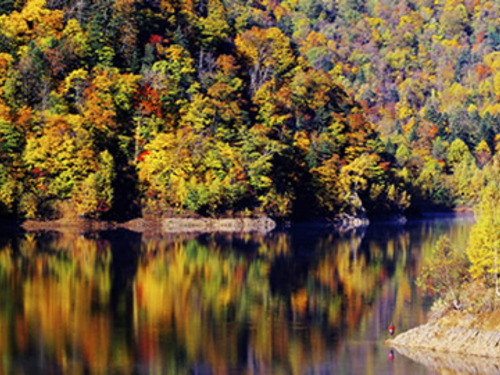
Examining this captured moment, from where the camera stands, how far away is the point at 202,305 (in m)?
51.2

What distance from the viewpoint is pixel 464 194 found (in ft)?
525

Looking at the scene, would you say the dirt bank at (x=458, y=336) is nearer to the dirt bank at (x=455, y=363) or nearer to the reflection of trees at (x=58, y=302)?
the dirt bank at (x=455, y=363)

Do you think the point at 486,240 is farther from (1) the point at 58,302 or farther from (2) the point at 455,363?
(1) the point at 58,302

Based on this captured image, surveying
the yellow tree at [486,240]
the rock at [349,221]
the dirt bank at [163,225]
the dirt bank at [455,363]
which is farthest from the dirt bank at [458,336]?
the rock at [349,221]

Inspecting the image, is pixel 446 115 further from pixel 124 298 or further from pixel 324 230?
pixel 124 298

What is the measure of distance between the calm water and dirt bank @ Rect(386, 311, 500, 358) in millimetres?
1365

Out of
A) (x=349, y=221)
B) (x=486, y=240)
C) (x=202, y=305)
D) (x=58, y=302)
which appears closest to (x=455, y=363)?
(x=486, y=240)

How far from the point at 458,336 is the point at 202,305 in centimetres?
1699

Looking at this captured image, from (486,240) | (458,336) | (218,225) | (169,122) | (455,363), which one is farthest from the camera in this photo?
(169,122)

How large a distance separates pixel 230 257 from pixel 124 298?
809 inches

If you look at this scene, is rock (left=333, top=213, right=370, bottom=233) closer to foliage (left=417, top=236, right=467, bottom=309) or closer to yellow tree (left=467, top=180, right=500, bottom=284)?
foliage (left=417, top=236, right=467, bottom=309)

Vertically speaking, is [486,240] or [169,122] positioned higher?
[169,122]

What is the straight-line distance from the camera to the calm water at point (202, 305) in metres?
38.8

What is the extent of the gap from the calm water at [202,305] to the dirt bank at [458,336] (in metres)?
1.37
